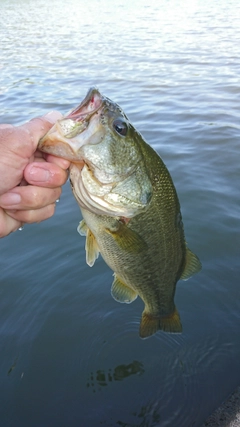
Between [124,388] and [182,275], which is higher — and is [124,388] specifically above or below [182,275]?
below

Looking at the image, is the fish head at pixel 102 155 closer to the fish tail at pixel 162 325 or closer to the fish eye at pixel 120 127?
the fish eye at pixel 120 127

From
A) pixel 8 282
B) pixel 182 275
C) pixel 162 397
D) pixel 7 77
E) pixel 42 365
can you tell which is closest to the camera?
pixel 182 275

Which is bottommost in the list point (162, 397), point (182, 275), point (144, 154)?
point (162, 397)

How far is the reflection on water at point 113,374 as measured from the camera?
12.0 ft

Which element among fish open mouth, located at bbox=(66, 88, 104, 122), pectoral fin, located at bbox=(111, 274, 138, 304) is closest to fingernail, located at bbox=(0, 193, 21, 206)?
fish open mouth, located at bbox=(66, 88, 104, 122)

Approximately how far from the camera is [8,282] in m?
4.77

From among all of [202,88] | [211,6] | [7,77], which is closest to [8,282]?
[202,88]

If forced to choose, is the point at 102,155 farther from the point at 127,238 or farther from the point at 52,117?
the point at 127,238

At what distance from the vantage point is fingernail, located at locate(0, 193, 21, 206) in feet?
8.39

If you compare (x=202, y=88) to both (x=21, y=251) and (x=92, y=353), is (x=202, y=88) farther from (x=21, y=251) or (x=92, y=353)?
(x=92, y=353)

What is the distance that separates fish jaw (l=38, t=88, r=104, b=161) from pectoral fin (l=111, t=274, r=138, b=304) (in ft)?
3.62

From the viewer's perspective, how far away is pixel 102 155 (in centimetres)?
239

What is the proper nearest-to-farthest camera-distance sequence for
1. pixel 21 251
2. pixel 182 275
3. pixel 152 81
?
pixel 182 275, pixel 21 251, pixel 152 81

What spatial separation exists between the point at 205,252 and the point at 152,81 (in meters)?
8.50
